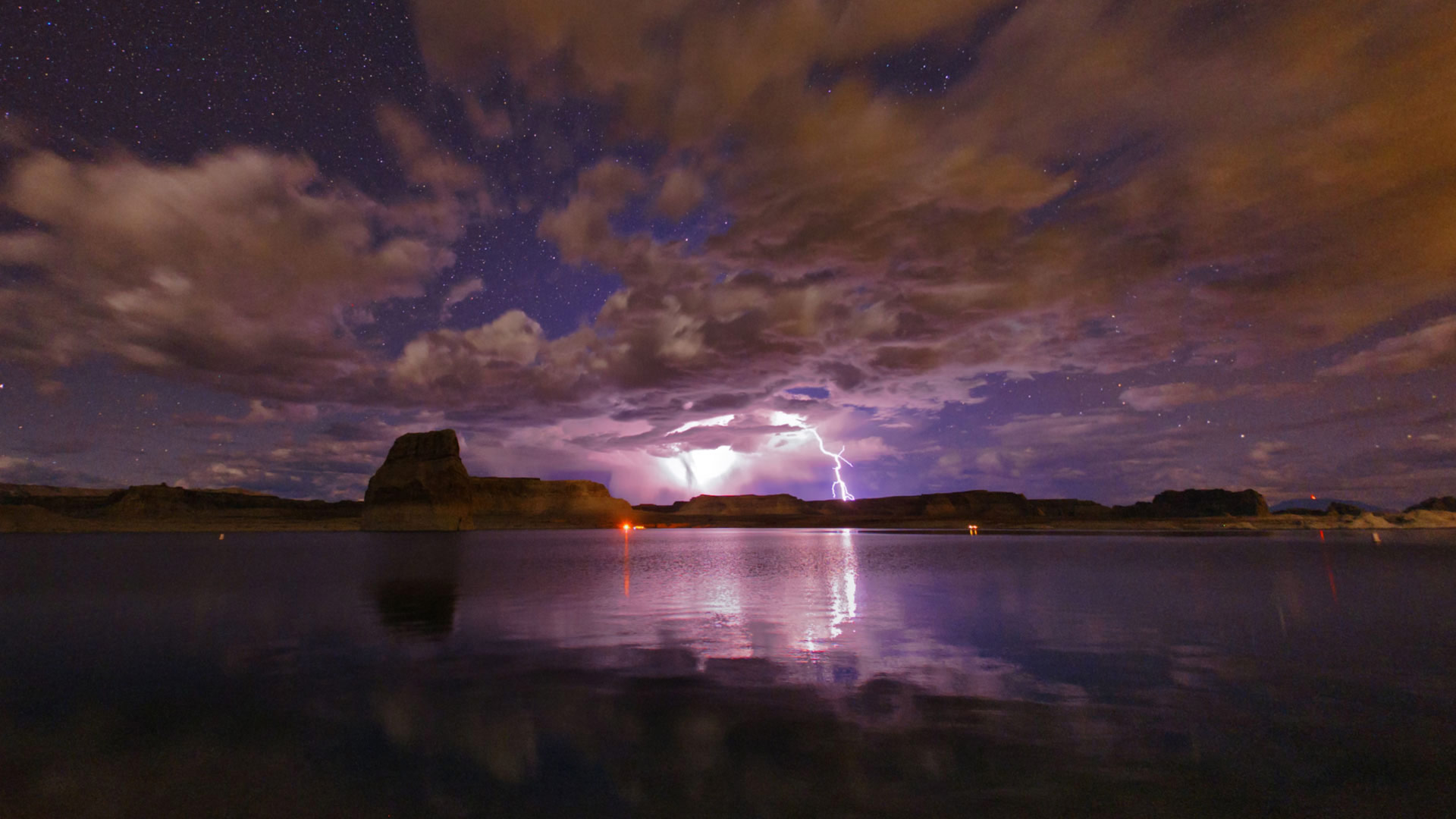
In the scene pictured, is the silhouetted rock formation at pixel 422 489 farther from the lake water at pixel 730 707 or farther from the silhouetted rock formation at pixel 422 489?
the lake water at pixel 730 707

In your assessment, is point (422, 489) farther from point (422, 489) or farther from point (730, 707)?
point (730, 707)

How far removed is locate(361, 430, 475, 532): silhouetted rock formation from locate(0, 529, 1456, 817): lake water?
6644 inches

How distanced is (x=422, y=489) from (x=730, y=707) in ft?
644

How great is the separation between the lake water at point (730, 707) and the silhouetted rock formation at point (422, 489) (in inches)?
6644

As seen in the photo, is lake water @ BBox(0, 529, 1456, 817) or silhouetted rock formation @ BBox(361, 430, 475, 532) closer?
lake water @ BBox(0, 529, 1456, 817)

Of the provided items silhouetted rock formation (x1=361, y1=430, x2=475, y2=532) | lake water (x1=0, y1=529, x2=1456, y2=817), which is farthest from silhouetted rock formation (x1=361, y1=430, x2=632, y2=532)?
lake water (x1=0, y1=529, x2=1456, y2=817)

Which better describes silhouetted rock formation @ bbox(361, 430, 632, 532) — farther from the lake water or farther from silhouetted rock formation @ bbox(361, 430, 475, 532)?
the lake water

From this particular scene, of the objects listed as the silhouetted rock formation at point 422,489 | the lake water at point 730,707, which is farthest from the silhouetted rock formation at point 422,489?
the lake water at point 730,707

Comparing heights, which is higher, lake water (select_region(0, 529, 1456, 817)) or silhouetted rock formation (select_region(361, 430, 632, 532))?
silhouetted rock formation (select_region(361, 430, 632, 532))

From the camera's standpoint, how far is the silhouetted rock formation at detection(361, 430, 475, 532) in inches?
7318

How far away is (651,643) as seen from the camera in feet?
60.3

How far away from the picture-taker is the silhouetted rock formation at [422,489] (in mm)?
185875

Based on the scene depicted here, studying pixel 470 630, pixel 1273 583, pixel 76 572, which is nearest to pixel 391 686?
pixel 470 630

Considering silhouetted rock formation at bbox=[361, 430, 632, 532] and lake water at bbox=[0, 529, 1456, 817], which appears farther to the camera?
silhouetted rock formation at bbox=[361, 430, 632, 532]
